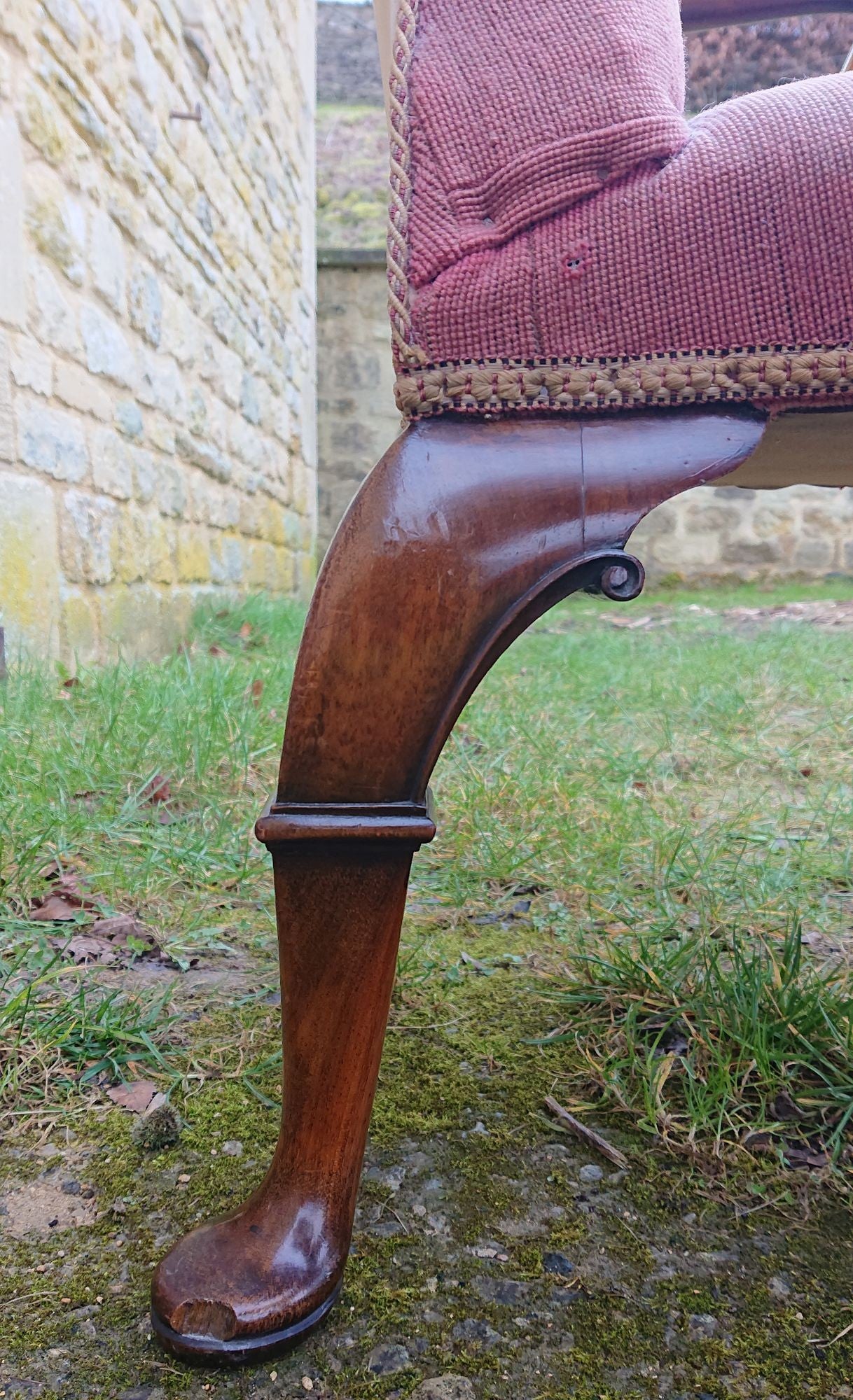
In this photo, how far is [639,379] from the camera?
1.96ft

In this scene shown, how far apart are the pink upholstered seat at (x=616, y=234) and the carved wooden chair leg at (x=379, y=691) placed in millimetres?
40

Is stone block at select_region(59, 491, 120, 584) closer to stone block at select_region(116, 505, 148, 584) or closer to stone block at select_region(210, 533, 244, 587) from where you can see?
stone block at select_region(116, 505, 148, 584)

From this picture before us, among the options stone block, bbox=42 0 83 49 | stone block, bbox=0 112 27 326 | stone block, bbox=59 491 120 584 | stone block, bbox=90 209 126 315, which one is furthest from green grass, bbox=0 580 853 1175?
stone block, bbox=42 0 83 49

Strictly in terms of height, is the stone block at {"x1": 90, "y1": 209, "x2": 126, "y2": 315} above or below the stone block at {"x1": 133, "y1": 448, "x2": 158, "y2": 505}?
above

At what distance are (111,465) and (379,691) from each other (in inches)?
105

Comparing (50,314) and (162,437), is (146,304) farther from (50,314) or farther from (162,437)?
(50,314)

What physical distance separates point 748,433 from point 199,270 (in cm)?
379

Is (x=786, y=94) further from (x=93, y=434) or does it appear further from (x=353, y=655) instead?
(x=93, y=434)

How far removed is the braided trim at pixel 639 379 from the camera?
23.3 inches

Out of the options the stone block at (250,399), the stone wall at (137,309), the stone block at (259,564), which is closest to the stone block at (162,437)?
the stone wall at (137,309)

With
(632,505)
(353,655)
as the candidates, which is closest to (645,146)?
(632,505)

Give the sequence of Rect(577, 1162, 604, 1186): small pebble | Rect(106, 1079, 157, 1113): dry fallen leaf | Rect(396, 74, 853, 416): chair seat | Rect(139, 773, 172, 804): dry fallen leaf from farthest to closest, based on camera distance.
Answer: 1. Rect(139, 773, 172, 804): dry fallen leaf
2. Rect(106, 1079, 157, 1113): dry fallen leaf
3. Rect(577, 1162, 604, 1186): small pebble
4. Rect(396, 74, 853, 416): chair seat

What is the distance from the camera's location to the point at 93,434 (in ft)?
9.21

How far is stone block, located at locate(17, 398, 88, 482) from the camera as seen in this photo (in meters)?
2.35
